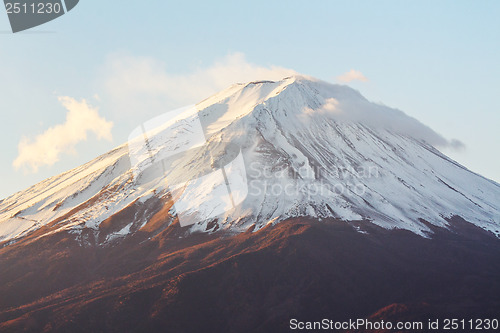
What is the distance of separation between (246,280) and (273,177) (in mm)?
33607

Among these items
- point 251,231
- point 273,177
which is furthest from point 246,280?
point 273,177

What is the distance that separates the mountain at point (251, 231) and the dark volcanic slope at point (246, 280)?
0.84 feet

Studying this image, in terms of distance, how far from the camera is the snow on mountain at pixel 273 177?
101m

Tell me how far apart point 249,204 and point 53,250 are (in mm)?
36960

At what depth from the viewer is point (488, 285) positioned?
80750 mm

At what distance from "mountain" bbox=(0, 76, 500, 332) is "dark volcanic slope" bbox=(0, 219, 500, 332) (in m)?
0.26

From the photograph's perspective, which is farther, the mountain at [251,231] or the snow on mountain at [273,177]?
the snow on mountain at [273,177]

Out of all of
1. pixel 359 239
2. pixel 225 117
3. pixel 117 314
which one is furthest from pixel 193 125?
pixel 117 314

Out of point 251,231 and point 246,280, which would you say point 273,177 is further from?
point 246,280

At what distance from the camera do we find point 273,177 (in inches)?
4269

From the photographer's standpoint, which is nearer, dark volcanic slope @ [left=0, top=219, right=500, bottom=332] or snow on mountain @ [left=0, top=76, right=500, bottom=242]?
dark volcanic slope @ [left=0, top=219, right=500, bottom=332]

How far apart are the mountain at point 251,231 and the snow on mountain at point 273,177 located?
46 cm

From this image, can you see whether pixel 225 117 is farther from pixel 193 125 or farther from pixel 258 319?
pixel 258 319

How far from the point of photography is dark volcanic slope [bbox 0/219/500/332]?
237 feet
